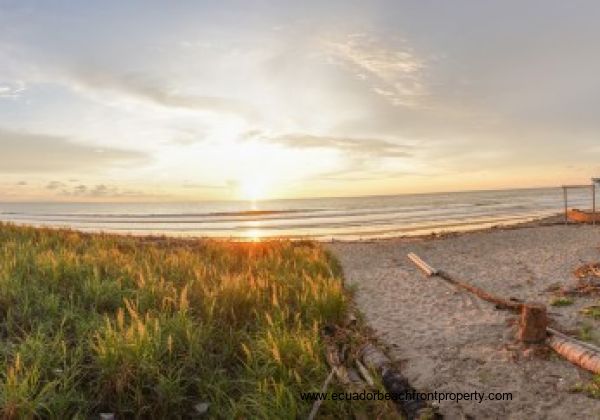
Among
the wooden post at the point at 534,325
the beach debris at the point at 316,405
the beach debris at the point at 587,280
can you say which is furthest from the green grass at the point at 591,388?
the beach debris at the point at 587,280

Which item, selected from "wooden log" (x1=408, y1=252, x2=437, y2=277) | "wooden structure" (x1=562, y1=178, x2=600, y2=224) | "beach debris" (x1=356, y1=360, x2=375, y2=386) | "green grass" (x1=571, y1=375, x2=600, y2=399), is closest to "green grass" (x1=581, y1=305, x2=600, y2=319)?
"green grass" (x1=571, y1=375, x2=600, y2=399)

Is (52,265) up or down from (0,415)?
up

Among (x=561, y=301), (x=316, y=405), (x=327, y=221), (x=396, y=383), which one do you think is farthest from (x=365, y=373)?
(x=327, y=221)

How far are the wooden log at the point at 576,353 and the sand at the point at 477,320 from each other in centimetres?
12

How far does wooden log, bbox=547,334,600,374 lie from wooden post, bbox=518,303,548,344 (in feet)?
0.52

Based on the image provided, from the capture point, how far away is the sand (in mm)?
6160

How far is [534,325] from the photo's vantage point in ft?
25.1

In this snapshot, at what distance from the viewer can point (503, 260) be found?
650 inches

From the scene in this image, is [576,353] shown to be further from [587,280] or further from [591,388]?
[587,280]

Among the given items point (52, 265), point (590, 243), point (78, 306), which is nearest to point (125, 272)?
point (52, 265)

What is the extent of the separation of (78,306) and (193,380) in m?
3.65

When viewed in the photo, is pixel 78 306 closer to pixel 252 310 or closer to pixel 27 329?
pixel 27 329

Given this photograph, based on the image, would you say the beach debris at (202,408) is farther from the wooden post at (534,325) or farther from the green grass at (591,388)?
the wooden post at (534,325)

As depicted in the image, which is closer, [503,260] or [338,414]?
[338,414]
